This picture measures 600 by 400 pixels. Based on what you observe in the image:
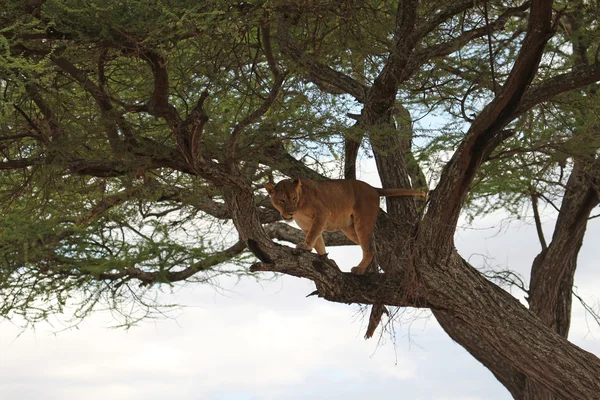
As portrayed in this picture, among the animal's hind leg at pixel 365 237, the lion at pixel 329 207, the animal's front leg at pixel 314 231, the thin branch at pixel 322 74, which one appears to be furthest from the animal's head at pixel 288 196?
the thin branch at pixel 322 74

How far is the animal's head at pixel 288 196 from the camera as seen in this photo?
19.1ft

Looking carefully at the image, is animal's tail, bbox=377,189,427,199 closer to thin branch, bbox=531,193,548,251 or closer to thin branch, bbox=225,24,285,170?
thin branch, bbox=225,24,285,170

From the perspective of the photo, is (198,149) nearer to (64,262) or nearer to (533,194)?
(64,262)

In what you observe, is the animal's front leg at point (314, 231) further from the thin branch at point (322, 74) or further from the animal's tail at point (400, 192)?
the thin branch at point (322, 74)

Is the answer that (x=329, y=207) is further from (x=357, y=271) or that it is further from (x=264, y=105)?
(x=264, y=105)

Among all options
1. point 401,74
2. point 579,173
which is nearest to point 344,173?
point 401,74

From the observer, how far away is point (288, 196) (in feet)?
19.1

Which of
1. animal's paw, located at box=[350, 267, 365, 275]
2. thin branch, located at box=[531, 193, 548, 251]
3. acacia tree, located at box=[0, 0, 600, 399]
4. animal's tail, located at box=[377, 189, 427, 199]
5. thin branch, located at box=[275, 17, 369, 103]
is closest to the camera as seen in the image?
acacia tree, located at box=[0, 0, 600, 399]

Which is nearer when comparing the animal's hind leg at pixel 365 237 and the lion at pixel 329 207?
the lion at pixel 329 207

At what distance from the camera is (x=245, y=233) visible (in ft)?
18.5

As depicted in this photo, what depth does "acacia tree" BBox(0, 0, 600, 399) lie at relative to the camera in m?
5.18

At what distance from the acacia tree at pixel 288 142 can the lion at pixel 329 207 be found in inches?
8.1

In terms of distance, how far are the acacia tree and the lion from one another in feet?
0.68

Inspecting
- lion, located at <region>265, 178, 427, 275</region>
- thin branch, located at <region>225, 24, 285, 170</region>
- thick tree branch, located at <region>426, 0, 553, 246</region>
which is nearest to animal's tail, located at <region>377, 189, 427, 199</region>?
lion, located at <region>265, 178, 427, 275</region>
